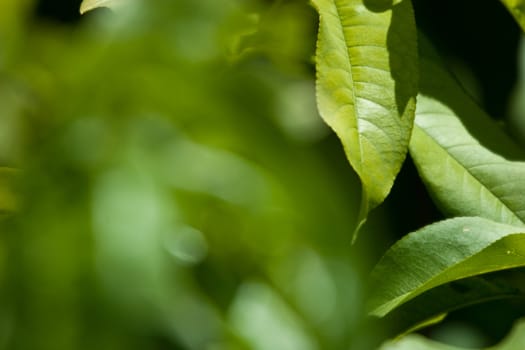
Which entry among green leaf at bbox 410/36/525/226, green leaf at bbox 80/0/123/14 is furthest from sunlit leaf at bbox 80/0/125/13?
green leaf at bbox 410/36/525/226

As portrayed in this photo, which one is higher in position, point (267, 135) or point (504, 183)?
point (267, 135)

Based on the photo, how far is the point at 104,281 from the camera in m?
0.40

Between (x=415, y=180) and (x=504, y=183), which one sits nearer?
(x=504, y=183)

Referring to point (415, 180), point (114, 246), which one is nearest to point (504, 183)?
point (415, 180)

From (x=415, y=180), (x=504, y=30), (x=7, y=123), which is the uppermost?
(x=7, y=123)

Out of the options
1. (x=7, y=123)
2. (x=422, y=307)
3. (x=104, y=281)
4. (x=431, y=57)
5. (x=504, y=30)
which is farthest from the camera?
(x=504, y=30)

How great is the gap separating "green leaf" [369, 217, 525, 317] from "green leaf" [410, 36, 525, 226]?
0.22 ft

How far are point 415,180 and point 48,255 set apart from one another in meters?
0.84

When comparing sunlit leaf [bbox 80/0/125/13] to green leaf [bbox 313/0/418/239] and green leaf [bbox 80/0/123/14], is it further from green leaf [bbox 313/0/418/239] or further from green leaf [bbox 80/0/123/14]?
green leaf [bbox 313/0/418/239]

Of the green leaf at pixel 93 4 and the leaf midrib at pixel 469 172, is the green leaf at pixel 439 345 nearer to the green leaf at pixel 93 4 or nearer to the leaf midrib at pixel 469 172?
the leaf midrib at pixel 469 172

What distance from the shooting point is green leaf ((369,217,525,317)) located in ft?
2.60

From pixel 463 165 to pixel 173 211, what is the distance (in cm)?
52

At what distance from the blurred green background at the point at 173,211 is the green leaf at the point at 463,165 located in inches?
15.0

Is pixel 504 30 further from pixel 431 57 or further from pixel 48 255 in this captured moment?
pixel 48 255
